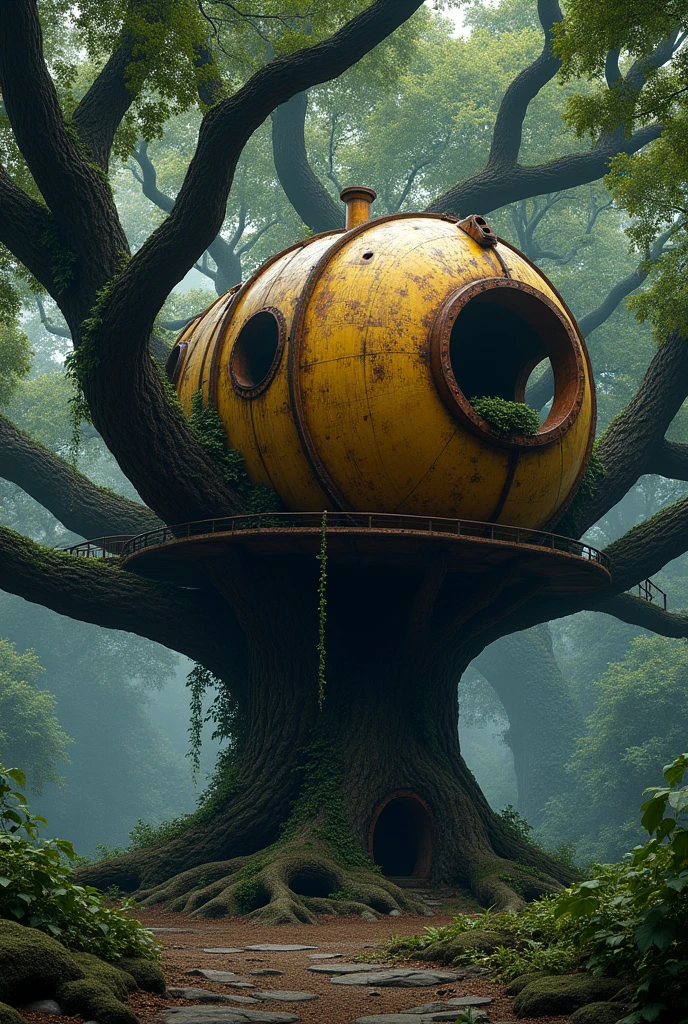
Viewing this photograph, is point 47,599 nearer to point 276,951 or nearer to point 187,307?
point 276,951

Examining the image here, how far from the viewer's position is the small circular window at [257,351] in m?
15.3

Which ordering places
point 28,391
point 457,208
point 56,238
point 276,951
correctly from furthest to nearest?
1. point 28,391
2. point 457,208
3. point 56,238
4. point 276,951

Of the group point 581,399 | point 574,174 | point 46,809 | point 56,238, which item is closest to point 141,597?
point 56,238

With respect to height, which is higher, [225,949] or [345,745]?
[345,745]

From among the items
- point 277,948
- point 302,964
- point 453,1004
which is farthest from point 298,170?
point 453,1004

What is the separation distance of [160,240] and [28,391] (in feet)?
106

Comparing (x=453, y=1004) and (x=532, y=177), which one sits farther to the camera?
(x=532, y=177)

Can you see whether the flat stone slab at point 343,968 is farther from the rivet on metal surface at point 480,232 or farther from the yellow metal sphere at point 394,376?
the rivet on metal surface at point 480,232

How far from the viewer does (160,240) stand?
1377cm

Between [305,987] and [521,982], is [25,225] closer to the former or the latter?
[305,987]

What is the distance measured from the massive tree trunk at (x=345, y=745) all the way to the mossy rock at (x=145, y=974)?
8313mm

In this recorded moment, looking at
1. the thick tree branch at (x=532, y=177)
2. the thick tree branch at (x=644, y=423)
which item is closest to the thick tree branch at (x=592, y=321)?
the thick tree branch at (x=532, y=177)

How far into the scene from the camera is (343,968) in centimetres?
873

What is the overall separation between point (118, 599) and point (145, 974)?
10558 mm
